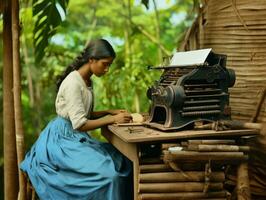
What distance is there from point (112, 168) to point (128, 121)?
366mm

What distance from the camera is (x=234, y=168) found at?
271cm

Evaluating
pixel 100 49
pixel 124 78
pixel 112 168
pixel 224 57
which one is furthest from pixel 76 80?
pixel 124 78

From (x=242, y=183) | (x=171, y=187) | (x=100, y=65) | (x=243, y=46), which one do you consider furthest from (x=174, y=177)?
(x=243, y=46)

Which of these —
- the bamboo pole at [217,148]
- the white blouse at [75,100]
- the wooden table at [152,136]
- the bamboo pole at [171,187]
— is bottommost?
the bamboo pole at [171,187]

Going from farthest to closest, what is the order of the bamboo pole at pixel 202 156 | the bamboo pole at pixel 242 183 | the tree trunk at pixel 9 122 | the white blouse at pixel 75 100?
1. the tree trunk at pixel 9 122
2. the white blouse at pixel 75 100
3. the bamboo pole at pixel 242 183
4. the bamboo pole at pixel 202 156

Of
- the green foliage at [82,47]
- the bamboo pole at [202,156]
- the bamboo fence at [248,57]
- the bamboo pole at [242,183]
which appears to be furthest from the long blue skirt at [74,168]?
the green foliage at [82,47]

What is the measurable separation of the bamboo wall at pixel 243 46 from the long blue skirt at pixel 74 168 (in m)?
0.89

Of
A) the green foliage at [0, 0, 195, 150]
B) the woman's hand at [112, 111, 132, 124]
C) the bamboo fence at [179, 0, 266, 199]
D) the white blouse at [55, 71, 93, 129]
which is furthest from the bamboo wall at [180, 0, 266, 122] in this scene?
the green foliage at [0, 0, 195, 150]

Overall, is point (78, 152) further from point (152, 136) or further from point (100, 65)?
point (152, 136)

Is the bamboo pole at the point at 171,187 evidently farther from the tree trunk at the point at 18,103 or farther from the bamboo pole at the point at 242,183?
the tree trunk at the point at 18,103

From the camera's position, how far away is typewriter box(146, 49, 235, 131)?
2662 millimetres

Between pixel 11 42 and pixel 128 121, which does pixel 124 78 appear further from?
pixel 128 121

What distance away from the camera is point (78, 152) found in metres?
3.04

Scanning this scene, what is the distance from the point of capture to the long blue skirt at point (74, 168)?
2832 mm
